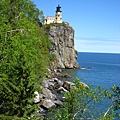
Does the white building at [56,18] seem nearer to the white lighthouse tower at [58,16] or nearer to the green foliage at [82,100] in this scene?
the white lighthouse tower at [58,16]

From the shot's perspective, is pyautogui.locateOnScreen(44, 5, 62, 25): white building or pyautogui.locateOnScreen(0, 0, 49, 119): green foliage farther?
pyautogui.locateOnScreen(44, 5, 62, 25): white building

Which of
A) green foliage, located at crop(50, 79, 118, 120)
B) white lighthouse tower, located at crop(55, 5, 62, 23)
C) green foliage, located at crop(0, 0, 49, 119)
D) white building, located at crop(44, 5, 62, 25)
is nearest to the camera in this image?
green foliage, located at crop(50, 79, 118, 120)

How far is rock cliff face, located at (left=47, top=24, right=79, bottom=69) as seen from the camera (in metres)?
86.2

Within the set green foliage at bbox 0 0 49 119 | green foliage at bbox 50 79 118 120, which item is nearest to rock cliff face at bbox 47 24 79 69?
green foliage at bbox 0 0 49 119

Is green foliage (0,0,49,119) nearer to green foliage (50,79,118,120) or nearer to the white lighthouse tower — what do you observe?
green foliage (50,79,118,120)

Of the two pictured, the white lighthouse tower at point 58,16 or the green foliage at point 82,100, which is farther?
the white lighthouse tower at point 58,16

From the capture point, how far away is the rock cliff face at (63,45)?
283ft

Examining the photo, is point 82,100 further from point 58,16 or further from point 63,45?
point 58,16

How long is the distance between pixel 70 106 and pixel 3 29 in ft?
43.1

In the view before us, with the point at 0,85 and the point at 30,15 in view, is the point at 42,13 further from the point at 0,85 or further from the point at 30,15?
the point at 0,85

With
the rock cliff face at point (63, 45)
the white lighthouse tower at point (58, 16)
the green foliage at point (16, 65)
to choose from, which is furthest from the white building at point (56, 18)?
the green foliage at point (16, 65)

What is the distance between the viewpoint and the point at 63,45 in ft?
295

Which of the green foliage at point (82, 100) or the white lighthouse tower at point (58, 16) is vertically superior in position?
the white lighthouse tower at point (58, 16)

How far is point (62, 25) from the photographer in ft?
297
